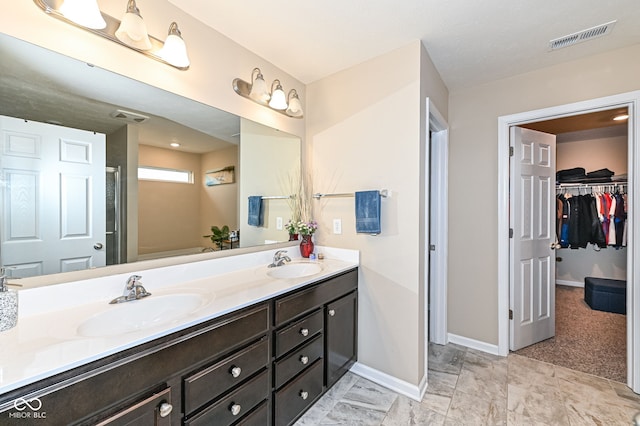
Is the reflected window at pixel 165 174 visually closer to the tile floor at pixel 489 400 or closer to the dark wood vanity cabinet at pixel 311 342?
the dark wood vanity cabinet at pixel 311 342

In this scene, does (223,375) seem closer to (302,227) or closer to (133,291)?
(133,291)

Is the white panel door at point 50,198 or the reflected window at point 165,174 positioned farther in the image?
the reflected window at point 165,174

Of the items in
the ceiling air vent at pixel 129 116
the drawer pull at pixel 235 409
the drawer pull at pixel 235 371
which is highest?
the ceiling air vent at pixel 129 116

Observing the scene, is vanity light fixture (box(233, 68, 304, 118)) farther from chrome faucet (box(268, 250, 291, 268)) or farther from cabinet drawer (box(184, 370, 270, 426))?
cabinet drawer (box(184, 370, 270, 426))

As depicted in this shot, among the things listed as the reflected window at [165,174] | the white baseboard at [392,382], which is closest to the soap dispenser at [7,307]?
the reflected window at [165,174]

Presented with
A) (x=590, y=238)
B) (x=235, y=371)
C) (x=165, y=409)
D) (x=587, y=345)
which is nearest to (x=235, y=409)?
(x=235, y=371)

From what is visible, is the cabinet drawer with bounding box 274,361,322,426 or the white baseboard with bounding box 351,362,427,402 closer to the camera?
the cabinet drawer with bounding box 274,361,322,426

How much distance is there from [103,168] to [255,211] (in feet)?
3.16

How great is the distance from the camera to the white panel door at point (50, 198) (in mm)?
1058

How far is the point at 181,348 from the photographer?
1.00 metres

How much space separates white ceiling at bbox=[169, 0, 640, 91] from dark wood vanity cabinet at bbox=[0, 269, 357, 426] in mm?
1664

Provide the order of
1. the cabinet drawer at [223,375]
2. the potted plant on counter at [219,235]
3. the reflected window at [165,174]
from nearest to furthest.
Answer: the cabinet drawer at [223,375] → the reflected window at [165,174] → the potted plant on counter at [219,235]

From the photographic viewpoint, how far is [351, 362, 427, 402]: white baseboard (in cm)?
184

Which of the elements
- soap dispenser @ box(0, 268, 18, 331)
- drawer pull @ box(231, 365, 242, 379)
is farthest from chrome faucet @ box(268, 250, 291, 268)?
soap dispenser @ box(0, 268, 18, 331)
